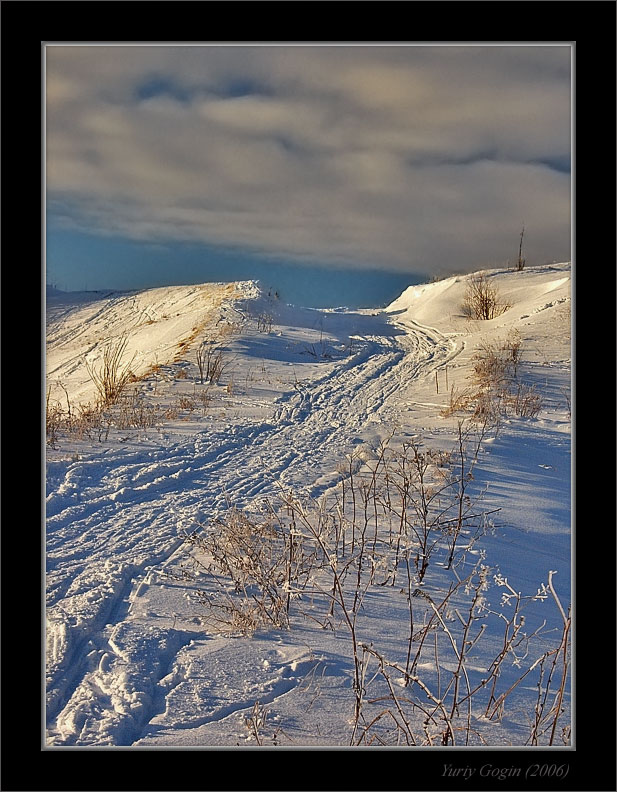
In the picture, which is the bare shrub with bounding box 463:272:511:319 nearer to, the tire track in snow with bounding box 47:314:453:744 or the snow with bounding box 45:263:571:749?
the snow with bounding box 45:263:571:749

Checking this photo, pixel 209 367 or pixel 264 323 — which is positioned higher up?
pixel 264 323

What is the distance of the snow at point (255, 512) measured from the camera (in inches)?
91.0

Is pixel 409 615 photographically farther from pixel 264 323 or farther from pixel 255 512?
pixel 264 323

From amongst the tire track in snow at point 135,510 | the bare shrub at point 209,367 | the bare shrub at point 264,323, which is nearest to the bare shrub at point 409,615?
the tire track in snow at point 135,510

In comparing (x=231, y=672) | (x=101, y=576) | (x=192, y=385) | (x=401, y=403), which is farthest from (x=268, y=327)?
(x=231, y=672)

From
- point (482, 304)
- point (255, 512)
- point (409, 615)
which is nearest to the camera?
point (409, 615)

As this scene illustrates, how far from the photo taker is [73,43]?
198cm

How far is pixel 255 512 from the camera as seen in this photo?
4.67 m

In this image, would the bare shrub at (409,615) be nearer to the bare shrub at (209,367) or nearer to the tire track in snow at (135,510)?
the tire track in snow at (135,510)

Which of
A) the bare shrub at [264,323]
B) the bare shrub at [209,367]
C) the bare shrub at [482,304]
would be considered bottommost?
the bare shrub at [209,367]

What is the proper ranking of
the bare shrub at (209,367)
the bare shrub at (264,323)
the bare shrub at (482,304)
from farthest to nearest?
the bare shrub at (482,304) < the bare shrub at (264,323) < the bare shrub at (209,367)

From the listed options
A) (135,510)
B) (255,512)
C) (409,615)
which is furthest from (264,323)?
(409,615)

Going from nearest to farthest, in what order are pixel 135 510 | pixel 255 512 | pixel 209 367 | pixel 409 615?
pixel 409 615, pixel 255 512, pixel 135 510, pixel 209 367
